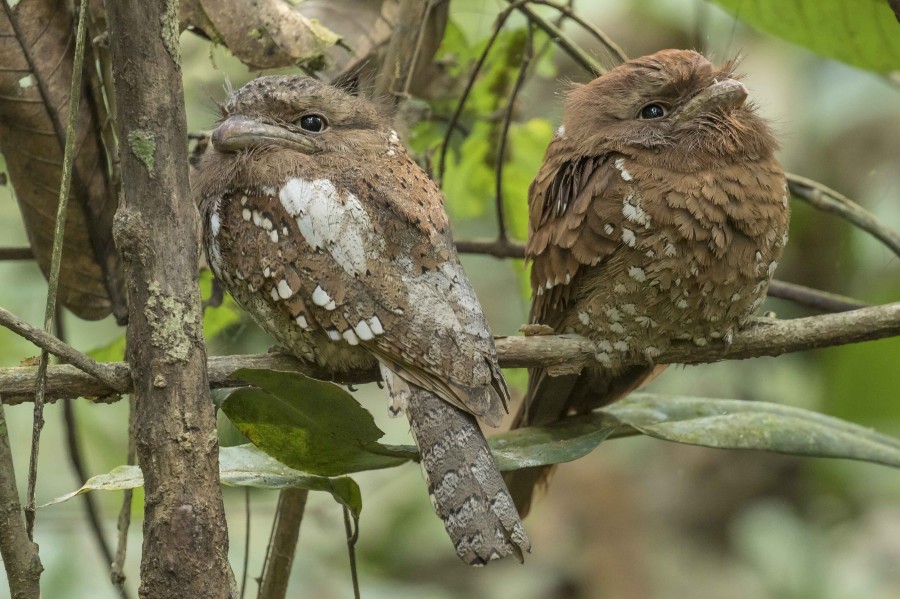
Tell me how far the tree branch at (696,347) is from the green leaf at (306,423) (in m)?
0.11

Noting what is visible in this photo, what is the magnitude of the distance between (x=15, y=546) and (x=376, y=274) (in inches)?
37.8

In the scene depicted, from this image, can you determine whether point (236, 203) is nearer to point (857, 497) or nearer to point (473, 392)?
point (473, 392)

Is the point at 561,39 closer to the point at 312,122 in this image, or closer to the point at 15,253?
the point at 312,122

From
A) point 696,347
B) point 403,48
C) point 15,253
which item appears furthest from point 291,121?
point 696,347

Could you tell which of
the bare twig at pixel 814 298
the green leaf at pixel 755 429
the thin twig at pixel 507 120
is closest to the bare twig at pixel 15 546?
the green leaf at pixel 755 429

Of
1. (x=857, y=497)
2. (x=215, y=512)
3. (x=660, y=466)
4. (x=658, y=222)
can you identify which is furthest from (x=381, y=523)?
(x=215, y=512)

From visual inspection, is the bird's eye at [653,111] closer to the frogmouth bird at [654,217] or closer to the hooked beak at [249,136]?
the frogmouth bird at [654,217]

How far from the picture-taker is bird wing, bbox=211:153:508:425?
2080 millimetres

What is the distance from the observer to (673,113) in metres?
2.63

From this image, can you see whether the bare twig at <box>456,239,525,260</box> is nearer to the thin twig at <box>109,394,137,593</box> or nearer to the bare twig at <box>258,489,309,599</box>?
the bare twig at <box>258,489,309,599</box>

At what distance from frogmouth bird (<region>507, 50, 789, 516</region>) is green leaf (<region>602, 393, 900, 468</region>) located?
0.16 metres

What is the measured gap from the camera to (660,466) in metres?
6.55

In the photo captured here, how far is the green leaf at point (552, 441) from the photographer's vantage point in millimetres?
2184

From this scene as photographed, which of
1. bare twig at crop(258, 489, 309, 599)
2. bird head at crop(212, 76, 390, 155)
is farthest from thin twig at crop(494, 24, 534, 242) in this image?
bare twig at crop(258, 489, 309, 599)
